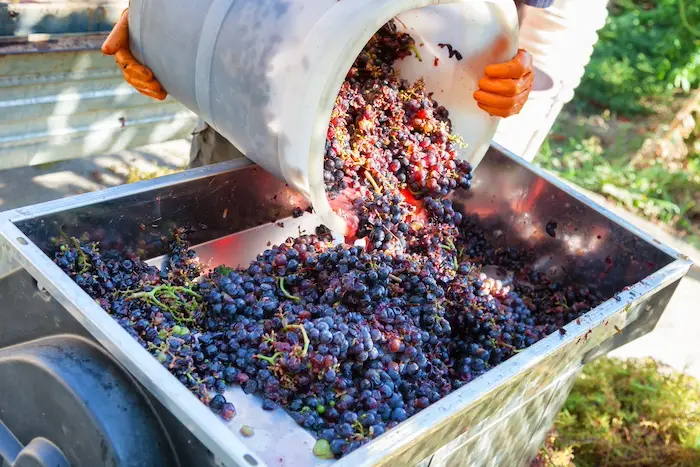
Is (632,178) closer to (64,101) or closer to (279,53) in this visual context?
(64,101)

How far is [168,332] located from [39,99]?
66.0 inches

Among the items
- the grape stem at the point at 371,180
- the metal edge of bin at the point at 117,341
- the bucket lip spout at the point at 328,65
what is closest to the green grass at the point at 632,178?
the grape stem at the point at 371,180

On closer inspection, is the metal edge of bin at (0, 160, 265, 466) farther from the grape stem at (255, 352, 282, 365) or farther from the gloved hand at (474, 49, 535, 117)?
the gloved hand at (474, 49, 535, 117)

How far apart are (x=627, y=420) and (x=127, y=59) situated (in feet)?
7.81

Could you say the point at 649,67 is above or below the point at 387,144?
below

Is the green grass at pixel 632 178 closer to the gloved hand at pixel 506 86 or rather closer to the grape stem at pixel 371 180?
the gloved hand at pixel 506 86

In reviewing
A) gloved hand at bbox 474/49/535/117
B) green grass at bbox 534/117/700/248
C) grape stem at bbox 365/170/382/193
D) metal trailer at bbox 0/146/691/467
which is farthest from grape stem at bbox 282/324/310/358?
green grass at bbox 534/117/700/248

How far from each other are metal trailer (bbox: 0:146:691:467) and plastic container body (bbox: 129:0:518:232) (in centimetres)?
33

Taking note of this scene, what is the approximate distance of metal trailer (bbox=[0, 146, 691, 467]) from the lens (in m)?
1.45

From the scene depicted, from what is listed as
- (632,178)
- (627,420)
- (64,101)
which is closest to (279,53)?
(64,101)

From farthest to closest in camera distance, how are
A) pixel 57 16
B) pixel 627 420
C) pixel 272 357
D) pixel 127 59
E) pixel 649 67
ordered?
1. pixel 649 67
2. pixel 627 420
3. pixel 57 16
4. pixel 127 59
5. pixel 272 357

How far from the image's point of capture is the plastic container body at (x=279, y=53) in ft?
5.59

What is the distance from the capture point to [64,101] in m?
3.06

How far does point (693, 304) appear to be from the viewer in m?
3.81
